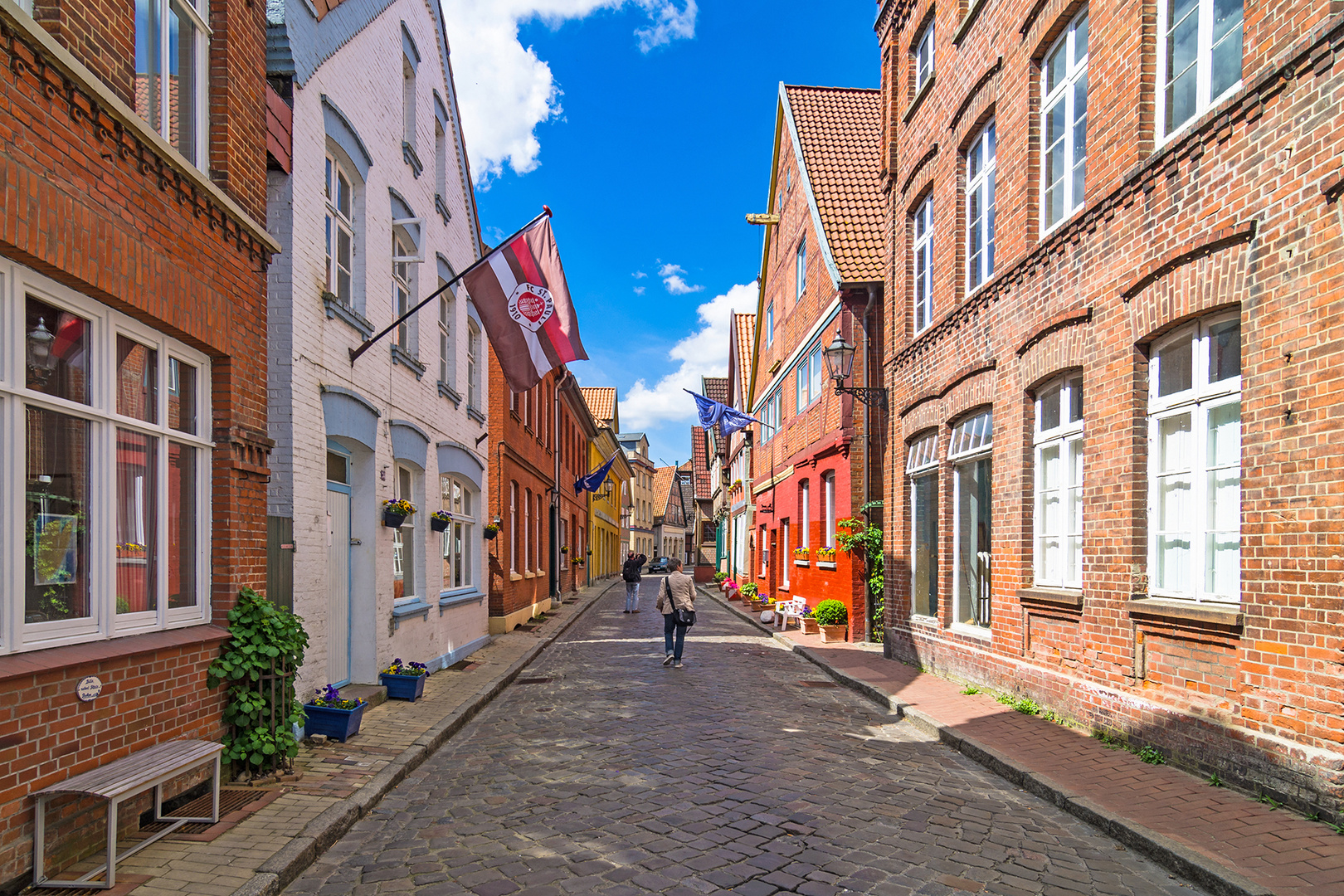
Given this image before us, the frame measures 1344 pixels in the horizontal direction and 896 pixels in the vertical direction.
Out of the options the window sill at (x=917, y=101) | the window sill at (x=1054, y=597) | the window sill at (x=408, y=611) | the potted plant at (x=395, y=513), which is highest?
the window sill at (x=917, y=101)

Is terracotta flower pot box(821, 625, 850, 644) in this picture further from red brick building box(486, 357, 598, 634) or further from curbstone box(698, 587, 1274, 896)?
red brick building box(486, 357, 598, 634)

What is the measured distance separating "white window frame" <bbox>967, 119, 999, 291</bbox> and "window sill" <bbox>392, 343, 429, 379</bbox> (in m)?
6.80

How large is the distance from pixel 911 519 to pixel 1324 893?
896 centimetres

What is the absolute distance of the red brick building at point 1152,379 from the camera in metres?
5.16

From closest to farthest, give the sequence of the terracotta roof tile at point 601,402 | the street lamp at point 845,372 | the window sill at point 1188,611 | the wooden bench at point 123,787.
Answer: the wooden bench at point 123,787 < the window sill at point 1188,611 < the street lamp at point 845,372 < the terracotta roof tile at point 601,402

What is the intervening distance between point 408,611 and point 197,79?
236 inches

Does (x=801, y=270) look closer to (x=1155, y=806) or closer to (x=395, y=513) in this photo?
(x=395, y=513)

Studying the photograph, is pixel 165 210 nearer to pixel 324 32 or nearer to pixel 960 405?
pixel 324 32

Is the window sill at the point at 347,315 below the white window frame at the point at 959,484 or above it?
above

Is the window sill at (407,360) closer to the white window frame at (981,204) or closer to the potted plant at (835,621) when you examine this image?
the white window frame at (981,204)

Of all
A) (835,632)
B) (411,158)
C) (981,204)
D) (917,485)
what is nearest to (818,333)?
(917,485)

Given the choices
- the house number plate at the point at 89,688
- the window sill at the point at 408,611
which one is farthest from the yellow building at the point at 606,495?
the house number plate at the point at 89,688

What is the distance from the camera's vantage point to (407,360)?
1017 centimetres

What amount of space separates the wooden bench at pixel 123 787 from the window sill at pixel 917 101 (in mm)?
11929
